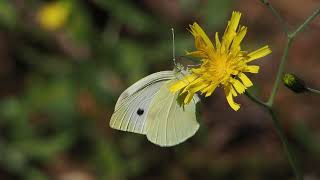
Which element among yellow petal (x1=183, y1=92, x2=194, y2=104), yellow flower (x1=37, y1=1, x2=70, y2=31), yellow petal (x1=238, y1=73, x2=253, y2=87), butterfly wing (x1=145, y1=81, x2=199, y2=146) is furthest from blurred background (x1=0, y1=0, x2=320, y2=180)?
yellow petal (x1=238, y1=73, x2=253, y2=87)

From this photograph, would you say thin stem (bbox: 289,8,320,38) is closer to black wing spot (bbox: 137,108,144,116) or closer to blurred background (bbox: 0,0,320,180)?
black wing spot (bbox: 137,108,144,116)

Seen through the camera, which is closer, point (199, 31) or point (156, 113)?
point (199, 31)

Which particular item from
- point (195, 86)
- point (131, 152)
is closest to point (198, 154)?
point (131, 152)

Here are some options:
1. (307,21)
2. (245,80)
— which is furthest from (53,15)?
(307,21)

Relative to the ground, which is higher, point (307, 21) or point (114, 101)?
point (307, 21)

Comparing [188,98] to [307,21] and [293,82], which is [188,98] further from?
[307,21]

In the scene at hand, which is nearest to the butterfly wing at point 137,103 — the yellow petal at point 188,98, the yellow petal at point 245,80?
the yellow petal at point 188,98
